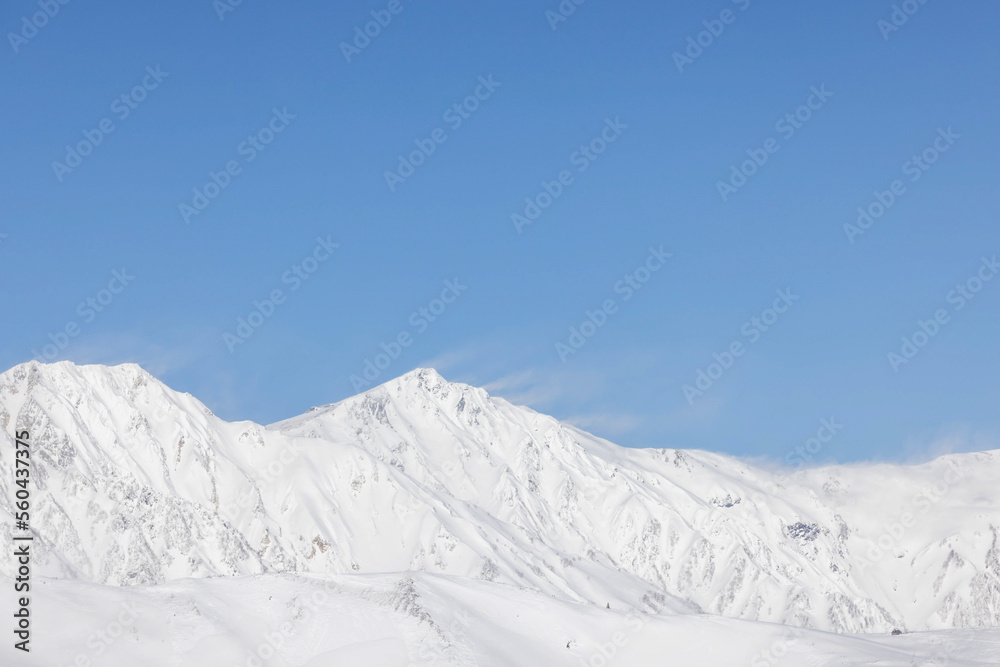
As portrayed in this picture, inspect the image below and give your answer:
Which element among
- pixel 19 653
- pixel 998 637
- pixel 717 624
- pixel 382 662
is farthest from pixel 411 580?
pixel 998 637

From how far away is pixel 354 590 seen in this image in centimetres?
11119

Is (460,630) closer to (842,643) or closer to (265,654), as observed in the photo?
(265,654)

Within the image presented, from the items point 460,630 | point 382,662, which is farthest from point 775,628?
point 382,662

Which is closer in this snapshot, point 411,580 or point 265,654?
point 265,654

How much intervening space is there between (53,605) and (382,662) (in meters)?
26.2

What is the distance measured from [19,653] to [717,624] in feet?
189

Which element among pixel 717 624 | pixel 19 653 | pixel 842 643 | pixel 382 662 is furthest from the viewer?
pixel 717 624

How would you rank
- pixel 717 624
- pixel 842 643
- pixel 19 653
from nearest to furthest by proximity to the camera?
1. pixel 19 653
2. pixel 842 643
3. pixel 717 624

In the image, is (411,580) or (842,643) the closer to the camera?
(842,643)

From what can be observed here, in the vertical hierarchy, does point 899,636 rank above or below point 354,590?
below

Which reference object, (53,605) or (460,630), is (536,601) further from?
(53,605)

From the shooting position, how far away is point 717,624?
10738 centimetres

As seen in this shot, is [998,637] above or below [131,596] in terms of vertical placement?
below

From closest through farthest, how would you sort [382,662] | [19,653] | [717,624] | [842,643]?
[19,653]
[382,662]
[842,643]
[717,624]
